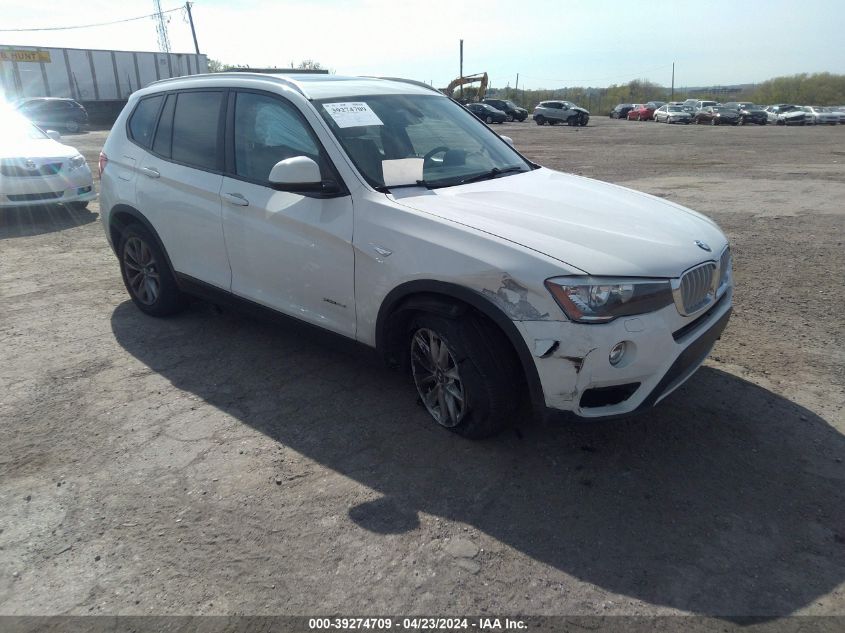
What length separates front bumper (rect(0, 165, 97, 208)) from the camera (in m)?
8.88

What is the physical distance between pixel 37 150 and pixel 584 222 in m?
9.08

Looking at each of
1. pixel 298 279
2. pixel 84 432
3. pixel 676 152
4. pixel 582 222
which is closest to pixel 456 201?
pixel 582 222

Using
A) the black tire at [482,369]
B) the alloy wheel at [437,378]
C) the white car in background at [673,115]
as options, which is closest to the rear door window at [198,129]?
the alloy wheel at [437,378]

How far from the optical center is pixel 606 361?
9.30 feet

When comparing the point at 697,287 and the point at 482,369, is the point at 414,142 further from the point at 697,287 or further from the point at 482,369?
the point at 697,287

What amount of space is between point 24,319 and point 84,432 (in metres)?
2.28

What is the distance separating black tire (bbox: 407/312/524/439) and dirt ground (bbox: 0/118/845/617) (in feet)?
0.79

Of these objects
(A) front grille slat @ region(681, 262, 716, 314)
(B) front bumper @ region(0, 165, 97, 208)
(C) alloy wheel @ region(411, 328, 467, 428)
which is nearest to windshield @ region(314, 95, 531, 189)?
(C) alloy wheel @ region(411, 328, 467, 428)

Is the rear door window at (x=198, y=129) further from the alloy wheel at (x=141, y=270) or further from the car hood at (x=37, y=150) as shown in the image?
the car hood at (x=37, y=150)

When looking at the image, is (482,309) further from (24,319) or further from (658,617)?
(24,319)

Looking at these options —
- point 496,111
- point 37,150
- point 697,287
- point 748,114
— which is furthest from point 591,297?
point 748,114

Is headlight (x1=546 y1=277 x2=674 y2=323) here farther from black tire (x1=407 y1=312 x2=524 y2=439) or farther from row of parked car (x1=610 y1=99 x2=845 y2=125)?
row of parked car (x1=610 y1=99 x2=845 y2=125)

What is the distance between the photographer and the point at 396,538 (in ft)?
9.05

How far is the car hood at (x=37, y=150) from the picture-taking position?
9070 mm
